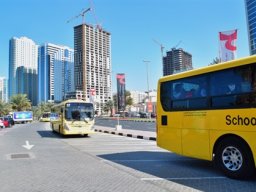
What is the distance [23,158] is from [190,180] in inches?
277

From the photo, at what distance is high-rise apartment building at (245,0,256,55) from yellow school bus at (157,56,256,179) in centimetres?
1873

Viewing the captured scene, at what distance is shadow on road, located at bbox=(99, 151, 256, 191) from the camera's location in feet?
25.6

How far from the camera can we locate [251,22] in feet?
88.6

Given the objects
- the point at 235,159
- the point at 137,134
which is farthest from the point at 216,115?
the point at 137,134

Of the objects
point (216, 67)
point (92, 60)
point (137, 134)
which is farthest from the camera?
point (92, 60)

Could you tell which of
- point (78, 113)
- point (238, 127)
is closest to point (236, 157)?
point (238, 127)

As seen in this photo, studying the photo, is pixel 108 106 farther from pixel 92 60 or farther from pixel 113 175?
pixel 113 175

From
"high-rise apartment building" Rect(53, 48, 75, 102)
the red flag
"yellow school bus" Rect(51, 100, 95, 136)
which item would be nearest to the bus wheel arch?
the red flag

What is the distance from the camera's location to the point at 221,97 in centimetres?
A: 884

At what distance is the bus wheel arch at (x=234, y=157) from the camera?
8.09 m

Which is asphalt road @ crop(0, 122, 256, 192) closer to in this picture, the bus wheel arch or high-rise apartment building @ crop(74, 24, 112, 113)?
the bus wheel arch

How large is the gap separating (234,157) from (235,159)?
54 millimetres

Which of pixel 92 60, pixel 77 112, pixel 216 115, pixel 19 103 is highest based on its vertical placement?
pixel 92 60

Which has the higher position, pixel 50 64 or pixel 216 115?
pixel 50 64
